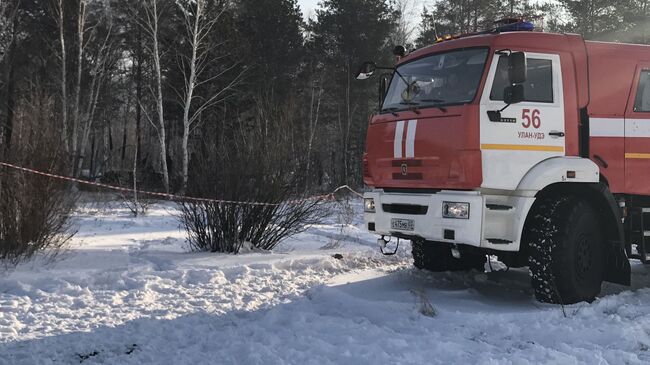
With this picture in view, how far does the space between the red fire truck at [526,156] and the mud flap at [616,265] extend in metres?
0.01

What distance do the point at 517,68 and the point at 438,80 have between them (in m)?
1.00

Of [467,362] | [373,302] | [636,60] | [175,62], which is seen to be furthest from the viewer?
[175,62]

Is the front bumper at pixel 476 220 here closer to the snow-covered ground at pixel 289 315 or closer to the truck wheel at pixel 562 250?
→ the truck wheel at pixel 562 250

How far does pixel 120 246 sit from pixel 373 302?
5.22 m

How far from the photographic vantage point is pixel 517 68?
5.78 meters

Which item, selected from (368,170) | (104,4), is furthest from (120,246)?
(104,4)

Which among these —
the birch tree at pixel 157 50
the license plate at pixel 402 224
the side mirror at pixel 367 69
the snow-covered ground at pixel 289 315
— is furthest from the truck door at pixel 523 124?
the birch tree at pixel 157 50

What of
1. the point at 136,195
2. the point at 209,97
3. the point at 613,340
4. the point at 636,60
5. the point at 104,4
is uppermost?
the point at 104,4

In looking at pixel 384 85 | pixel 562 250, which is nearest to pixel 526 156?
pixel 562 250

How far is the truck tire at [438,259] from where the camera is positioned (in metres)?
8.01

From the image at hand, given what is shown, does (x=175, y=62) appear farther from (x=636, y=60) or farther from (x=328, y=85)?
(x=636, y=60)

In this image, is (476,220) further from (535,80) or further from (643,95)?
(643,95)

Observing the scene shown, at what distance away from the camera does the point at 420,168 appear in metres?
6.22

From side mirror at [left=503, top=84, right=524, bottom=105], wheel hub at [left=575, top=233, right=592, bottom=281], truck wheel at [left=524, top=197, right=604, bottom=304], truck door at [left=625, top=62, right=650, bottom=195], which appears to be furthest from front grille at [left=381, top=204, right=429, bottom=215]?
truck door at [left=625, top=62, right=650, bottom=195]
